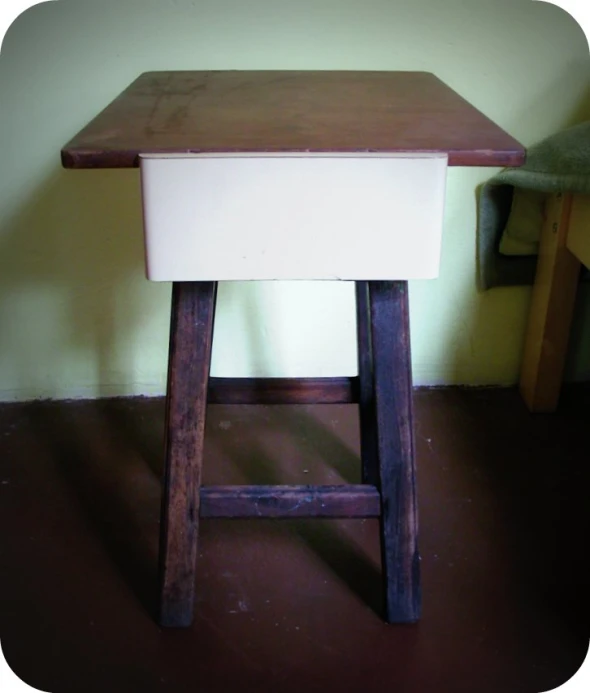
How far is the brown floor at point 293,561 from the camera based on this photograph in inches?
43.3

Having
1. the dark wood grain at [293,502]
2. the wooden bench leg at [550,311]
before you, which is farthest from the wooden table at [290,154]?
the wooden bench leg at [550,311]

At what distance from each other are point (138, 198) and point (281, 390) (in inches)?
20.0

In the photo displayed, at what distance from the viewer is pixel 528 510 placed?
1411 mm

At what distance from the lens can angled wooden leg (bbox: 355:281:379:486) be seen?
138 cm

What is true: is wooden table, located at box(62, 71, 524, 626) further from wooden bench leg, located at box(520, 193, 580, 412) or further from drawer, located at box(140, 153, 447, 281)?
wooden bench leg, located at box(520, 193, 580, 412)

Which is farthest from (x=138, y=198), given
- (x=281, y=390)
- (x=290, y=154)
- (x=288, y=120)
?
(x=290, y=154)

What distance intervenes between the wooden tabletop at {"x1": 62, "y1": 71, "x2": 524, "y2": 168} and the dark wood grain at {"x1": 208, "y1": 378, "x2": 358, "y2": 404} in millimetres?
485

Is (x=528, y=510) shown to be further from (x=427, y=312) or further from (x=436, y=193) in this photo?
(x=436, y=193)

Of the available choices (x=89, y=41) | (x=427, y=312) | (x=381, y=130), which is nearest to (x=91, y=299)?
(x=89, y=41)

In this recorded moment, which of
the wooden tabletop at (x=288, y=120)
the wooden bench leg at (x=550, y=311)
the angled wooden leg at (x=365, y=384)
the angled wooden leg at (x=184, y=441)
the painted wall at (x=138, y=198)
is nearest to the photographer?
the wooden tabletop at (x=288, y=120)

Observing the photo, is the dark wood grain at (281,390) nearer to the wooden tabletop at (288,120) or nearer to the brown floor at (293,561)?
the brown floor at (293,561)

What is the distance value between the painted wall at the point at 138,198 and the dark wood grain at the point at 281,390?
13.2 inches

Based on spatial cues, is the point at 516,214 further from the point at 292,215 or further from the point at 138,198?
the point at 292,215

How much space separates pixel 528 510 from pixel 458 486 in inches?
5.1
